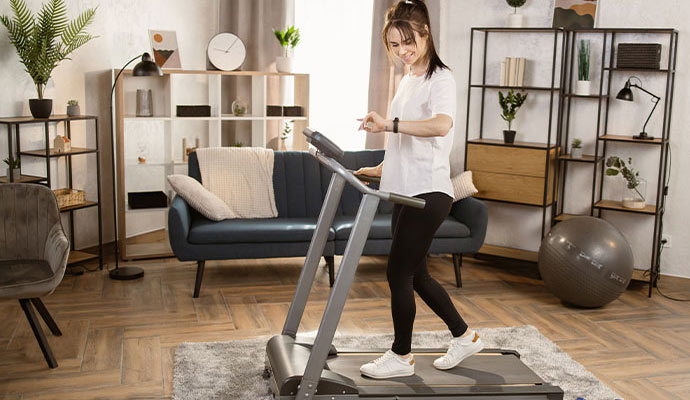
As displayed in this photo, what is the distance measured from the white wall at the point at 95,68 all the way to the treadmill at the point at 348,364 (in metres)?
2.57

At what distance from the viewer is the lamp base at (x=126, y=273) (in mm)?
4656

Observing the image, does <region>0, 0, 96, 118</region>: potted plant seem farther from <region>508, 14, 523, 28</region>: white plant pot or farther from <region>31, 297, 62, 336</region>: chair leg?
<region>508, 14, 523, 28</region>: white plant pot

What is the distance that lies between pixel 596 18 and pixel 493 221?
1577 millimetres

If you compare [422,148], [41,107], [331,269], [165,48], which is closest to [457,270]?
[331,269]

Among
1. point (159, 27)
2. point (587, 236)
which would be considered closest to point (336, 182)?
point (587, 236)

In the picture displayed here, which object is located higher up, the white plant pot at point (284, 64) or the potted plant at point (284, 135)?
the white plant pot at point (284, 64)

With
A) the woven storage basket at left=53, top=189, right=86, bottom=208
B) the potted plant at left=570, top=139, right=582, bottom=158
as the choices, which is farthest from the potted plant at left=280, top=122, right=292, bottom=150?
the potted plant at left=570, top=139, right=582, bottom=158

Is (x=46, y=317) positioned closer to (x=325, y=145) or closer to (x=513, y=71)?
(x=325, y=145)

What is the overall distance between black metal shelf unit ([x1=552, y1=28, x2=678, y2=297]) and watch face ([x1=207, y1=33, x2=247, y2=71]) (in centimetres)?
232

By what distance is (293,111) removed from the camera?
562 cm

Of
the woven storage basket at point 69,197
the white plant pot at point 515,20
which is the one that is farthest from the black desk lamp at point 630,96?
the woven storage basket at point 69,197

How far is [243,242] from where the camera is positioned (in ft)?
14.6

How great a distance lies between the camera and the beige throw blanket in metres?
4.79

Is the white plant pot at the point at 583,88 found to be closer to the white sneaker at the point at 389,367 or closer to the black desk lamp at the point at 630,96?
the black desk lamp at the point at 630,96
